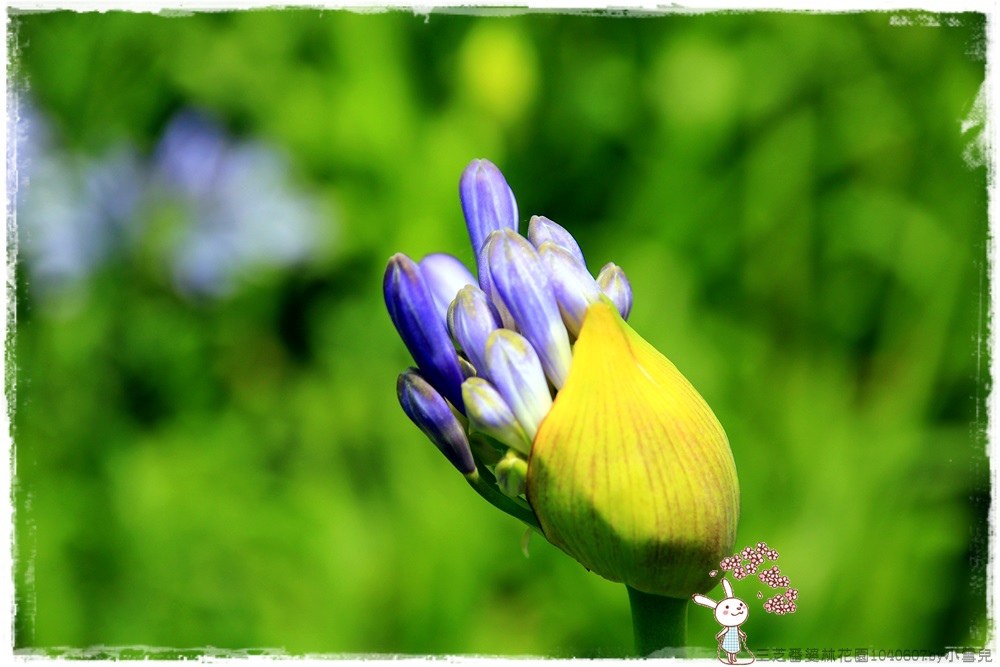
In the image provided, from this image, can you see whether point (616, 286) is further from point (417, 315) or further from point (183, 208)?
point (183, 208)

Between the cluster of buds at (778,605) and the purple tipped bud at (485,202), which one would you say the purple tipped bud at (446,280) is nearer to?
the purple tipped bud at (485,202)

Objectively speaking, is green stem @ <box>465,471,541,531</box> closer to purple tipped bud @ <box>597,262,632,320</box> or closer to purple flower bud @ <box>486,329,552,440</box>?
purple flower bud @ <box>486,329,552,440</box>

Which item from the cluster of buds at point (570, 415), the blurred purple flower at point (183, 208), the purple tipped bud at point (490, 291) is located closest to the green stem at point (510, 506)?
the cluster of buds at point (570, 415)

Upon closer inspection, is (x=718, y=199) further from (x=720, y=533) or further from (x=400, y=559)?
(x=720, y=533)

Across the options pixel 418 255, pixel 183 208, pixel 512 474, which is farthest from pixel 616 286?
pixel 183 208

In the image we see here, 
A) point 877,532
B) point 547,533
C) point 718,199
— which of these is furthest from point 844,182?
point 547,533

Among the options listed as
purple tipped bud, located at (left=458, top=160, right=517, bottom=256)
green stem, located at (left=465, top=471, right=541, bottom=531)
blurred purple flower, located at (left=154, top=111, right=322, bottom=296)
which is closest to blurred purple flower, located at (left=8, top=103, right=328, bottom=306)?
blurred purple flower, located at (left=154, top=111, right=322, bottom=296)
